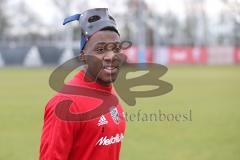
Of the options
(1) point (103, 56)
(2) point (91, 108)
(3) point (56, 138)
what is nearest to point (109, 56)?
(1) point (103, 56)

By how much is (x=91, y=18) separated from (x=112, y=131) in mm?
668

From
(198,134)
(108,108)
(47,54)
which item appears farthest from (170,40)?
(108,108)

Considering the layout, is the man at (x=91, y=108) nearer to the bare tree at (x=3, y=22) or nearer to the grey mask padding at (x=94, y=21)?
the grey mask padding at (x=94, y=21)

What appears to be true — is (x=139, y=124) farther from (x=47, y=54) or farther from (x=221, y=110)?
(x=47, y=54)

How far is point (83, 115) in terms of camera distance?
10.2 ft

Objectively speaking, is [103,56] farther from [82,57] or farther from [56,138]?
[56,138]

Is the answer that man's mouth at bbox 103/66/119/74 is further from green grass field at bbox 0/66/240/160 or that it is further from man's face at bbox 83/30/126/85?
green grass field at bbox 0/66/240/160

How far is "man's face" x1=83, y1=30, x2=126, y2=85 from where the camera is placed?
323 centimetres

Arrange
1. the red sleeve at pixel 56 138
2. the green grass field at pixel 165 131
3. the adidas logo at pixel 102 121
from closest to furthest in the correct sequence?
1. the red sleeve at pixel 56 138
2. the adidas logo at pixel 102 121
3. the green grass field at pixel 165 131

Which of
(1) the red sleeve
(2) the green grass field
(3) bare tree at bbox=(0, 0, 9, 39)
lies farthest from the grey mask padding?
(3) bare tree at bbox=(0, 0, 9, 39)

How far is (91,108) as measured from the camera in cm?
319

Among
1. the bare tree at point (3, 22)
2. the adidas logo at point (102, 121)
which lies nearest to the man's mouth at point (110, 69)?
the adidas logo at point (102, 121)

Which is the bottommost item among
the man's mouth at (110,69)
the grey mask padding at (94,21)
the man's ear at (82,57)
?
the man's mouth at (110,69)

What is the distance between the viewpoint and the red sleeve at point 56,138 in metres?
3.01
